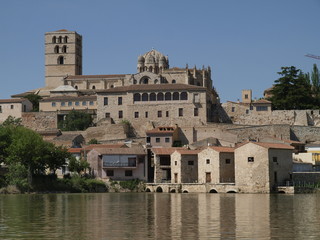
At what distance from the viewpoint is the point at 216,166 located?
55.6 m

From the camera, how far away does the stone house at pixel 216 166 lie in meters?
55.5

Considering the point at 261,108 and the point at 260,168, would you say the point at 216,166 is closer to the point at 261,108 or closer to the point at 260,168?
the point at 260,168

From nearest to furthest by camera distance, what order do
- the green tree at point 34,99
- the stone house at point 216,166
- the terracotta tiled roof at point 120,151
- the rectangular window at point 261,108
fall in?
1. the stone house at point 216,166
2. the terracotta tiled roof at point 120,151
3. the rectangular window at point 261,108
4. the green tree at point 34,99

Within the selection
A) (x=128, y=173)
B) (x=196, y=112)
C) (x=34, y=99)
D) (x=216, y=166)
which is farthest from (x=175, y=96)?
(x=216, y=166)

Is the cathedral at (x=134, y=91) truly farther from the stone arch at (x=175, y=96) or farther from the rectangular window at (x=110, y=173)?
the rectangular window at (x=110, y=173)

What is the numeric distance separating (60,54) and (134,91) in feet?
119

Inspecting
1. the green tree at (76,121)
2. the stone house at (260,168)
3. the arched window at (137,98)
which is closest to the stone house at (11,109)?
the green tree at (76,121)

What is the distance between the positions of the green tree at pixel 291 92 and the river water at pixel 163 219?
40663mm

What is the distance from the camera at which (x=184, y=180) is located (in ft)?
190

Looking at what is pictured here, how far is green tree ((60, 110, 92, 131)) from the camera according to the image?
8325cm

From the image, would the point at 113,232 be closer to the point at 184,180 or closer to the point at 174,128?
the point at 184,180

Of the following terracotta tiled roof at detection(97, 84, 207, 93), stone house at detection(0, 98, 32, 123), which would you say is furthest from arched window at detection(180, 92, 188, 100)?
stone house at detection(0, 98, 32, 123)

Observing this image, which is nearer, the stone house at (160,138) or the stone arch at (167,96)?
the stone house at (160,138)

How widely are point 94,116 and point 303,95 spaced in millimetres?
26488
